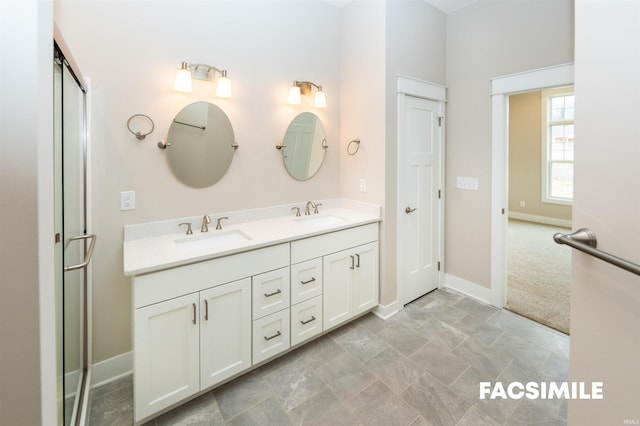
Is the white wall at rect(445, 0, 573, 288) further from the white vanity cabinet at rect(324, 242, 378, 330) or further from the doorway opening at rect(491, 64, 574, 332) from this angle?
the white vanity cabinet at rect(324, 242, 378, 330)

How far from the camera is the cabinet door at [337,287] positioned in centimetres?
229

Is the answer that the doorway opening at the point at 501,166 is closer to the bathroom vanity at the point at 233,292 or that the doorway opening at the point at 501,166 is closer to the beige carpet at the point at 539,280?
the beige carpet at the point at 539,280

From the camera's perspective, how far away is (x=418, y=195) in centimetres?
292

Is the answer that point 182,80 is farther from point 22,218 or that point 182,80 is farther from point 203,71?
point 22,218

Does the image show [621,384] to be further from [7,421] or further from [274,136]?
[274,136]

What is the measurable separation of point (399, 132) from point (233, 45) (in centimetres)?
157

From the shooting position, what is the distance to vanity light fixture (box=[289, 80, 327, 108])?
2.60 m

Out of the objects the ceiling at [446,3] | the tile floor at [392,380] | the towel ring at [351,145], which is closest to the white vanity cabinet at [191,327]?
the tile floor at [392,380]

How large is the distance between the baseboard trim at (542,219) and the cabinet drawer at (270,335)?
21.1 feet

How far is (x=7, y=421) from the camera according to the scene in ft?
1.98

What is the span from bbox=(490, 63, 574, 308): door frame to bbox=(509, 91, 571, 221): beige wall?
176 inches

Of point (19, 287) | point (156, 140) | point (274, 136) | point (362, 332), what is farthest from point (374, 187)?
point (19, 287)

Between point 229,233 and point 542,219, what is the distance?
6843mm

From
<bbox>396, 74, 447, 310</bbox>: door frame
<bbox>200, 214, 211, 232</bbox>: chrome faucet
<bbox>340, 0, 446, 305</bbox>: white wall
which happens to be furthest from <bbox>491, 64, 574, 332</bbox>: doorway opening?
<bbox>200, 214, 211, 232</bbox>: chrome faucet
